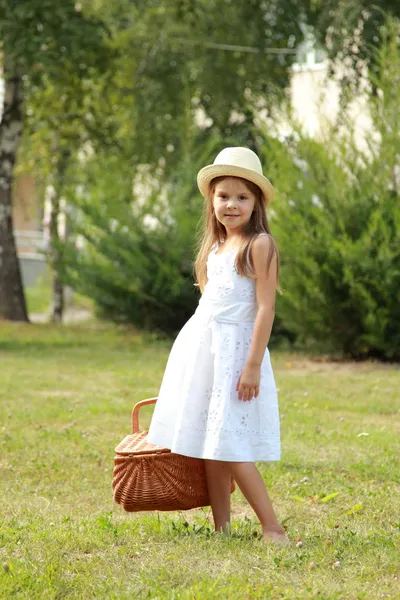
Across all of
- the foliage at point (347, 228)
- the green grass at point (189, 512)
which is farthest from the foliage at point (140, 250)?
the green grass at point (189, 512)

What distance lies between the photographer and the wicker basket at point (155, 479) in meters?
4.42

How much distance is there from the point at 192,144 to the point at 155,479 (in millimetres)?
11654

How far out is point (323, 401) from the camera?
352 inches

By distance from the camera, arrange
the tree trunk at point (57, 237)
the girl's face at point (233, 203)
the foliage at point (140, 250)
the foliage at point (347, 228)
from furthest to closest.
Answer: the tree trunk at point (57, 237) → the foliage at point (140, 250) → the foliage at point (347, 228) → the girl's face at point (233, 203)

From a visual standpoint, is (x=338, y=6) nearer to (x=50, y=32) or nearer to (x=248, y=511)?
(x=50, y=32)

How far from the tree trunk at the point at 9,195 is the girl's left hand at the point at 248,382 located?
12.1m

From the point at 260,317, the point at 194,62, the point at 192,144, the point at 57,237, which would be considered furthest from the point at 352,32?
the point at 260,317

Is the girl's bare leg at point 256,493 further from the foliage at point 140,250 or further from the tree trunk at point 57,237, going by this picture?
the tree trunk at point 57,237

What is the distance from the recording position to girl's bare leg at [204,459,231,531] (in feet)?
14.8

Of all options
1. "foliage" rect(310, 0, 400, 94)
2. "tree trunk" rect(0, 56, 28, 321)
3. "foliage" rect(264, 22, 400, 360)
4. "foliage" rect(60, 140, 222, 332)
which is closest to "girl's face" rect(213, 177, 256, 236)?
"foliage" rect(264, 22, 400, 360)

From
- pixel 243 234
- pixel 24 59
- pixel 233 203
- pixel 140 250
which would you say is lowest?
pixel 140 250

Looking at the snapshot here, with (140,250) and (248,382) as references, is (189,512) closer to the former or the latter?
(248,382)

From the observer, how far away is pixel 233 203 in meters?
4.55


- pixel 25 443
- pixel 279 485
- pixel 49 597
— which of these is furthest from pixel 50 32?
pixel 49 597
